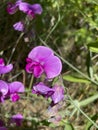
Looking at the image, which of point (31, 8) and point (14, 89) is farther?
point (31, 8)

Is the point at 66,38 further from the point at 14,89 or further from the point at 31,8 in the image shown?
the point at 14,89

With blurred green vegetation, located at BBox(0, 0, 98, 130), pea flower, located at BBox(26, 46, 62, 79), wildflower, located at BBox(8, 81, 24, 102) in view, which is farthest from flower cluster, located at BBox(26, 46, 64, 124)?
blurred green vegetation, located at BBox(0, 0, 98, 130)

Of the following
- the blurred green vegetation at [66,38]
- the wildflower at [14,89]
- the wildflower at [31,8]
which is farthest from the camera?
the blurred green vegetation at [66,38]

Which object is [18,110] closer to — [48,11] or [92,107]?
[92,107]

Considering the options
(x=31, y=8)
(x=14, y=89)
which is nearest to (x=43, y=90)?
(x=14, y=89)

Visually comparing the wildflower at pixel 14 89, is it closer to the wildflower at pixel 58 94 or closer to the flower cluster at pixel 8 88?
the flower cluster at pixel 8 88

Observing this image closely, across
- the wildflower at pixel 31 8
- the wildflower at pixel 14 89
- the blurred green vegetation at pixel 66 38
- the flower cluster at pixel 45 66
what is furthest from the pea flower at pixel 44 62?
the blurred green vegetation at pixel 66 38

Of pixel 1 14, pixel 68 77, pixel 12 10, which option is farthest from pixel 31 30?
pixel 1 14

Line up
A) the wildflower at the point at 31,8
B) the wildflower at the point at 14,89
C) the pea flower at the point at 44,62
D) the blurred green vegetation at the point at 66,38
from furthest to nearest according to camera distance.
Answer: the blurred green vegetation at the point at 66,38 < the wildflower at the point at 31,8 < the wildflower at the point at 14,89 < the pea flower at the point at 44,62

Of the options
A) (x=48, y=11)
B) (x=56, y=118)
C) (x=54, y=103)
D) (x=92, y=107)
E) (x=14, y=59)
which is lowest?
(x=92, y=107)
